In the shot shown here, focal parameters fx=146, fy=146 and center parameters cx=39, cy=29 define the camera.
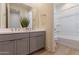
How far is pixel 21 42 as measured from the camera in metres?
2.54

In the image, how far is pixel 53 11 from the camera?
247cm

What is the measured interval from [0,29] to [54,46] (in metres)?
A: 0.95

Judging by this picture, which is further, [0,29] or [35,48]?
[35,48]

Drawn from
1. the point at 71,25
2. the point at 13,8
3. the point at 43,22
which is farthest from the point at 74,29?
the point at 13,8

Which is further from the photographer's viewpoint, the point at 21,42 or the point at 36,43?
the point at 36,43

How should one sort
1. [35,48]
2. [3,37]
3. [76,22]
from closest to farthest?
[3,37] < [76,22] < [35,48]

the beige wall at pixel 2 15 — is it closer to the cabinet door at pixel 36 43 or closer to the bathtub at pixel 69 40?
the cabinet door at pixel 36 43

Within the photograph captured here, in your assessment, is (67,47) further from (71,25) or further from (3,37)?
(3,37)

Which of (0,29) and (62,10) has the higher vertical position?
(62,10)

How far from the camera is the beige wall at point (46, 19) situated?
244 centimetres

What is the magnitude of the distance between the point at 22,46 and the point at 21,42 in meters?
0.08

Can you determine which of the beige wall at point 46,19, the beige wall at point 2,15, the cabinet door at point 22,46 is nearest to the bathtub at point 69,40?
the beige wall at point 46,19

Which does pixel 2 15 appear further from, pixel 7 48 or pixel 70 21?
pixel 70 21

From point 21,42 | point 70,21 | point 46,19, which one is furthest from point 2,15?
point 70,21
